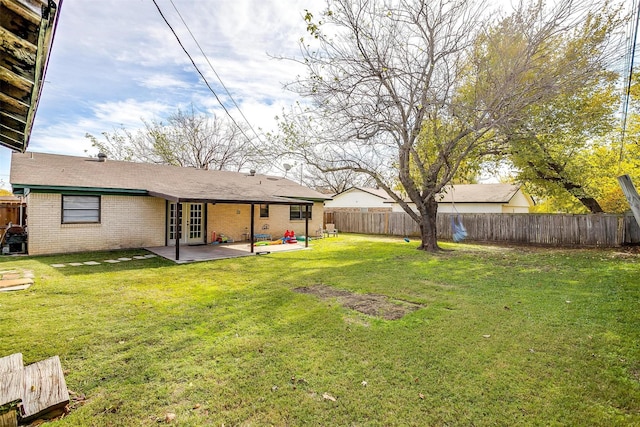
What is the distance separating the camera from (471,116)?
10570 millimetres

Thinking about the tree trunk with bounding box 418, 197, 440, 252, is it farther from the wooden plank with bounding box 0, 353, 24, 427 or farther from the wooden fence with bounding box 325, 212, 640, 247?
the wooden plank with bounding box 0, 353, 24, 427

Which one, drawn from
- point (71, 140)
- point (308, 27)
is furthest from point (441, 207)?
point (71, 140)

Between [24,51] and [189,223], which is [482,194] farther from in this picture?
[24,51]

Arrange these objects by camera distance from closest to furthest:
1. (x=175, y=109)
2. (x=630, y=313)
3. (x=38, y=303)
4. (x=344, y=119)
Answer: (x=630, y=313)
(x=38, y=303)
(x=344, y=119)
(x=175, y=109)

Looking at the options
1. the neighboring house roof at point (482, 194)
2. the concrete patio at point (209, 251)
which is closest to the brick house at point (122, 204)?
the concrete patio at point (209, 251)

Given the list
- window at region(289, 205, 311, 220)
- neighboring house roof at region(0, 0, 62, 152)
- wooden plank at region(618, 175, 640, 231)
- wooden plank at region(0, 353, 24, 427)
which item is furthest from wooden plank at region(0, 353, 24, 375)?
window at region(289, 205, 311, 220)

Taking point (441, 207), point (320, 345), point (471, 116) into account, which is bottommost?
point (320, 345)

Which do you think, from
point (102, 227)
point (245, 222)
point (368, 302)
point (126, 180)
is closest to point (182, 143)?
point (245, 222)

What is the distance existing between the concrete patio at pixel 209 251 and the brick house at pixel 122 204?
54 centimetres

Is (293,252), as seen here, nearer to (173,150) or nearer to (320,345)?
(320,345)

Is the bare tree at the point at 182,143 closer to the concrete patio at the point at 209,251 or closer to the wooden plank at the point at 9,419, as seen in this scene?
the concrete patio at the point at 209,251

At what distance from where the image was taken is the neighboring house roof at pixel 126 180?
10367 millimetres

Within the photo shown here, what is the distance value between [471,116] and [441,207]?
46.5 ft

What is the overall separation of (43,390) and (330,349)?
2.88 m
